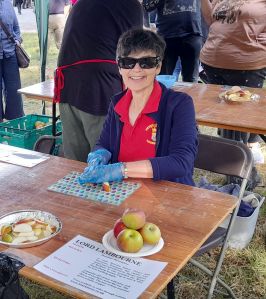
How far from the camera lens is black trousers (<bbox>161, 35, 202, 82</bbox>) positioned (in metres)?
4.44

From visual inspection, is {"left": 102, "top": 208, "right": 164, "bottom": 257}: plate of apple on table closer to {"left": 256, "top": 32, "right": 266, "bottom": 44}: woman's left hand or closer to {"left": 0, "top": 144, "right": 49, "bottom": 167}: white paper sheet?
{"left": 0, "top": 144, "right": 49, "bottom": 167}: white paper sheet

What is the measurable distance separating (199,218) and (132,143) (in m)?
0.63

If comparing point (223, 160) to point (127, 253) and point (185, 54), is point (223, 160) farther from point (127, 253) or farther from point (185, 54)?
point (185, 54)

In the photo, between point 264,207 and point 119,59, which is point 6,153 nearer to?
point 119,59

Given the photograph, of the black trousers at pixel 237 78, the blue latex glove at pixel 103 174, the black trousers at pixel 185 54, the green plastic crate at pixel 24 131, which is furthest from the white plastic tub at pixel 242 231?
the black trousers at pixel 185 54

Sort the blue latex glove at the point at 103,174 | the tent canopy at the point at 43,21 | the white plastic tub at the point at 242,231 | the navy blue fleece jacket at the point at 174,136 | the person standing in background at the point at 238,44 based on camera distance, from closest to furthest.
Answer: the blue latex glove at the point at 103,174 < the navy blue fleece jacket at the point at 174,136 < the white plastic tub at the point at 242,231 < the person standing in background at the point at 238,44 < the tent canopy at the point at 43,21

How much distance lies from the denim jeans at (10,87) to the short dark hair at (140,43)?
9.74 feet

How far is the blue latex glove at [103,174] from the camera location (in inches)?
68.2

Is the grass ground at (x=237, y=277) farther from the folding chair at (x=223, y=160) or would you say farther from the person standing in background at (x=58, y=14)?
the person standing in background at (x=58, y=14)

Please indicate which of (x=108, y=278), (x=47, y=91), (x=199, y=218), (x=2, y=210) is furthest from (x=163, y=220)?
(x=47, y=91)

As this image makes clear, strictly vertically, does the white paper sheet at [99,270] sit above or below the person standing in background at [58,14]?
below

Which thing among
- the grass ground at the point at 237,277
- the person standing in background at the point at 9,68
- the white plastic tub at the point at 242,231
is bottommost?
the grass ground at the point at 237,277

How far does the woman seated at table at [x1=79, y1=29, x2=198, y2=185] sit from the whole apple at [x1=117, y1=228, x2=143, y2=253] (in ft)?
2.00

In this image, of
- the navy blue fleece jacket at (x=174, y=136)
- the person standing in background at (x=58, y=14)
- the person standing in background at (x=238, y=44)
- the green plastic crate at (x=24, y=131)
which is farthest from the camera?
the person standing in background at (x=58, y=14)
